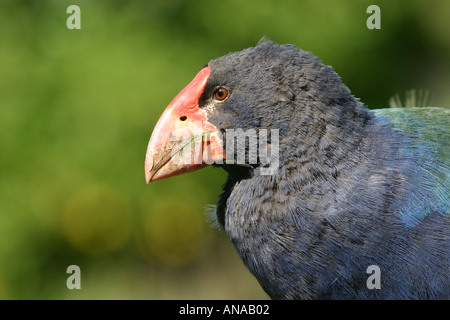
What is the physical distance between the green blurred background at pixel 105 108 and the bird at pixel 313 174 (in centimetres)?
191

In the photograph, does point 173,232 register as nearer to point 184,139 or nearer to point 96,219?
point 96,219

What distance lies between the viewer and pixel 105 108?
398 cm

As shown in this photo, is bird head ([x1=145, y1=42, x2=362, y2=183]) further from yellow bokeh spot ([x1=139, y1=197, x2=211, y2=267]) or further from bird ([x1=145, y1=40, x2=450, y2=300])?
yellow bokeh spot ([x1=139, y1=197, x2=211, y2=267])

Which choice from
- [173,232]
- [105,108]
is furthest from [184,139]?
[173,232]

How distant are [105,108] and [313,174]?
2286mm

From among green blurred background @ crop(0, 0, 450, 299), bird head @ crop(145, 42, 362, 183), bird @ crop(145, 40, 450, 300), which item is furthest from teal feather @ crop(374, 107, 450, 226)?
green blurred background @ crop(0, 0, 450, 299)

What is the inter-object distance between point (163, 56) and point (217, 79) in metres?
2.09

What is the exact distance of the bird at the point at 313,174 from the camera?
80.2 inches

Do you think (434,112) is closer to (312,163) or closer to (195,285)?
(312,163)

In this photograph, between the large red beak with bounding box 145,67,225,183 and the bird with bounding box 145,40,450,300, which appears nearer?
the bird with bounding box 145,40,450,300

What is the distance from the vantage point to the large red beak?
2.16m

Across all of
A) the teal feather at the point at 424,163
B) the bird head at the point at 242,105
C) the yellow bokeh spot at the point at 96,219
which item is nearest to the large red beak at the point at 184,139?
the bird head at the point at 242,105

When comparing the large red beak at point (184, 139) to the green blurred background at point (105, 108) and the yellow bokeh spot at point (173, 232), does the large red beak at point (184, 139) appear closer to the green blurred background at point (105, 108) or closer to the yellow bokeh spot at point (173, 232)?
the green blurred background at point (105, 108)
